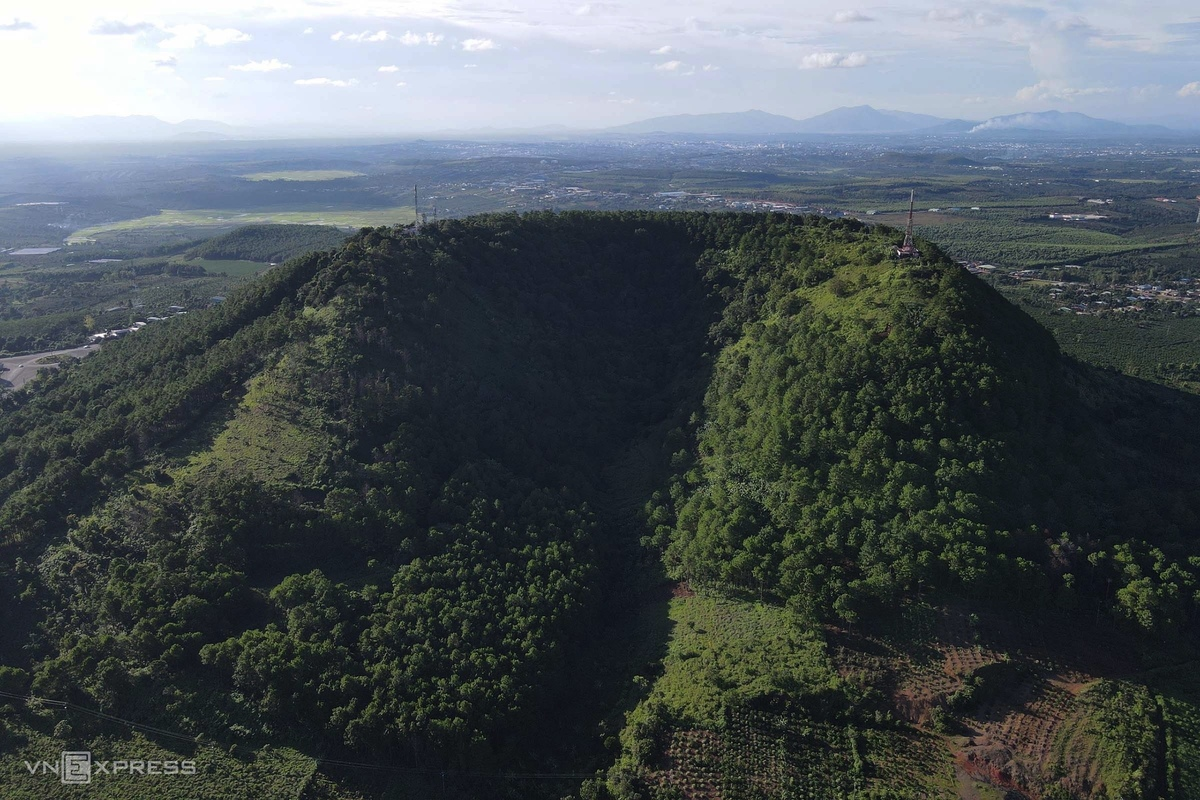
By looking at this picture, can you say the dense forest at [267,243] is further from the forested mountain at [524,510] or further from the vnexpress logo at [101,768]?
the vnexpress logo at [101,768]

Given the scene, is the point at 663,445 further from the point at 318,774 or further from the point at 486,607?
the point at 318,774

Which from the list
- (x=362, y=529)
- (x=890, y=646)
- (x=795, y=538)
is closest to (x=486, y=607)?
(x=362, y=529)

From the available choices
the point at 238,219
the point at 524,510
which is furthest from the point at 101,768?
the point at 238,219

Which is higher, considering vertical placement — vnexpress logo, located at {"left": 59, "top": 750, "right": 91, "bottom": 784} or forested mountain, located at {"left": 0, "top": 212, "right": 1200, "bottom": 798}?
forested mountain, located at {"left": 0, "top": 212, "right": 1200, "bottom": 798}

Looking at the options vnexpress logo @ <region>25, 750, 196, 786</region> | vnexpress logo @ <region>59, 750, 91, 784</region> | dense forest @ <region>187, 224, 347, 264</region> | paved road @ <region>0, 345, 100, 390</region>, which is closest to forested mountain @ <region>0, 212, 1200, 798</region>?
vnexpress logo @ <region>59, 750, 91, 784</region>

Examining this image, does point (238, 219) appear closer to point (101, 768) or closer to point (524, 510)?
point (524, 510)

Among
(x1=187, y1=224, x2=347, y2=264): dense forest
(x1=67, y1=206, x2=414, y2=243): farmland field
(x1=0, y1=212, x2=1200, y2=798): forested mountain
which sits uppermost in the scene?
(x1=67, y1=206, x2=414, y2=243): farmland field

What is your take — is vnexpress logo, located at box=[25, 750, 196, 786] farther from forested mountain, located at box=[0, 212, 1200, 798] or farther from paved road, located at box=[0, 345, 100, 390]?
paved road, located at box=[0, 345, 100, 390]
